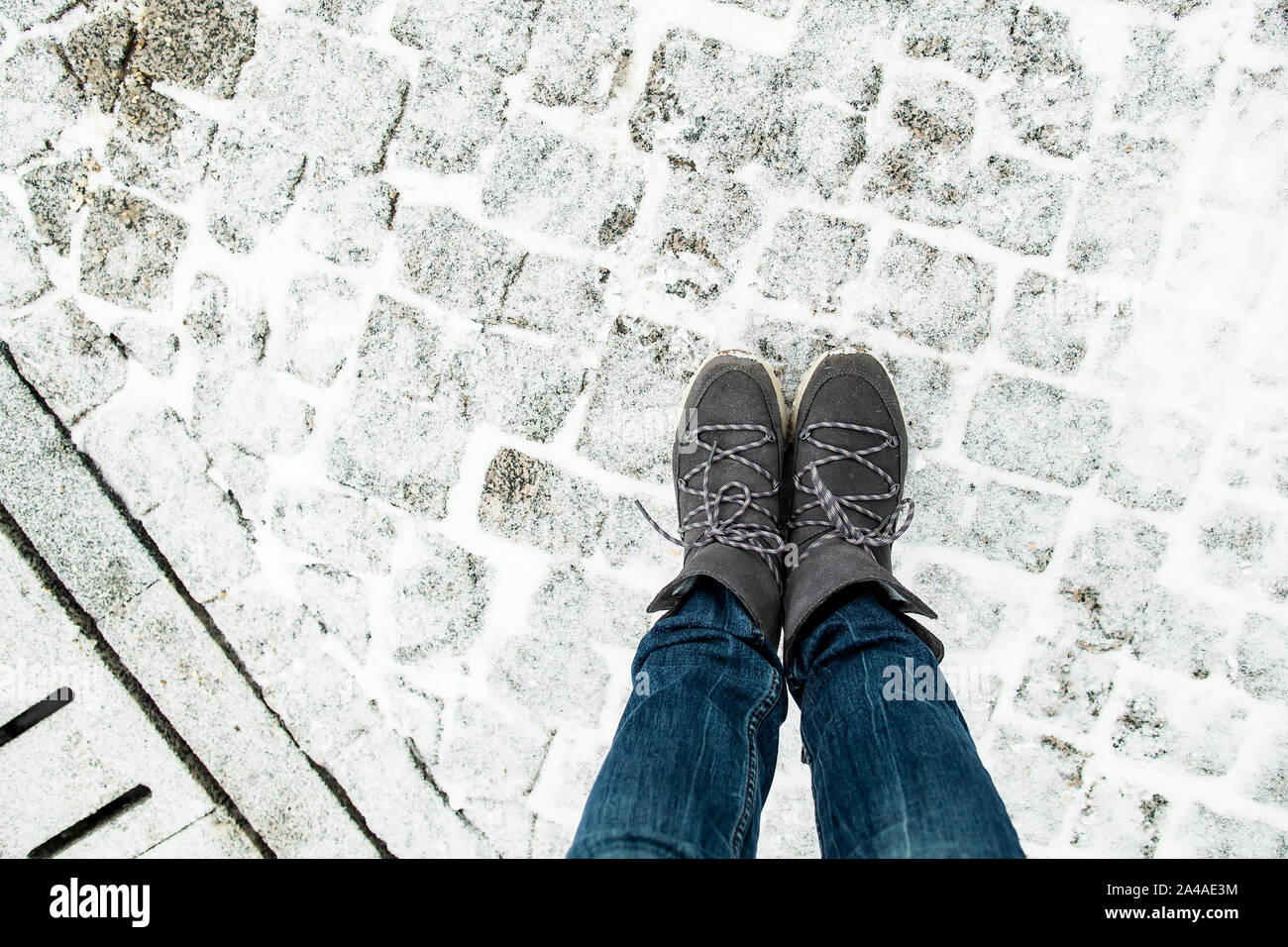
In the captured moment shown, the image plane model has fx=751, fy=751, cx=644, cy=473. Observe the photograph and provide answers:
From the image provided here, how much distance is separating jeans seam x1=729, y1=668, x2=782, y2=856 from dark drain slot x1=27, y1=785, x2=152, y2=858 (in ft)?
6.37

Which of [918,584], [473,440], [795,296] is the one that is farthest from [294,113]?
Result: [918,584]

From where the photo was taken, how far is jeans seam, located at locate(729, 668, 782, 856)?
141 cm

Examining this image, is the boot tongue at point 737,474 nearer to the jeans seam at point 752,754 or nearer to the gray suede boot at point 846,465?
the gray suede boot at point 846,465

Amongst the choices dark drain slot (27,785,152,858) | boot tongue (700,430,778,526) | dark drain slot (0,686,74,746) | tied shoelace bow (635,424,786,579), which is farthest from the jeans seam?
dark drain slot (0,686,74,746)

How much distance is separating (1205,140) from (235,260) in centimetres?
258

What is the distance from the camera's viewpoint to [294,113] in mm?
2055

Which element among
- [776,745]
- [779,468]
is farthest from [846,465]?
[776,745]

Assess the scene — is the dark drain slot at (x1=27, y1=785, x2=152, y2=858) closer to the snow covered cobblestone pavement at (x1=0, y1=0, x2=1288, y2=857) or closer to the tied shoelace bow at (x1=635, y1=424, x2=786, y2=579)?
the snow covered cobblestone pavement at (x1=0, y1=0, x2=1288, y2=857)

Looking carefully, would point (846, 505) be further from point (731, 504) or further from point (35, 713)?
point (35, 713)

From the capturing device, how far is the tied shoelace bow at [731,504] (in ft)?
6.44

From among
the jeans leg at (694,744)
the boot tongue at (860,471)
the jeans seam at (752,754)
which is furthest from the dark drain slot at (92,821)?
the boot tongue at (860,471)

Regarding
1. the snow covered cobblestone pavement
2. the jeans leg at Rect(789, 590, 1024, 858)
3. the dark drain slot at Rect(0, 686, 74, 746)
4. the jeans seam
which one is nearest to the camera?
the jeans leg at Rect(789, 590, 1024, 858)
